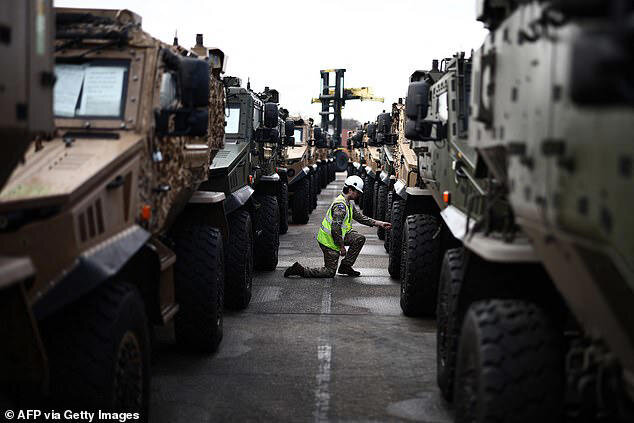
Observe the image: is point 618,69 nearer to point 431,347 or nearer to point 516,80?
point 516,80

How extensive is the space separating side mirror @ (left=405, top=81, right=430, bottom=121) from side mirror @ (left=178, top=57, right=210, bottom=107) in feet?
6.80

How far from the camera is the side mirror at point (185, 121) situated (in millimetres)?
5641

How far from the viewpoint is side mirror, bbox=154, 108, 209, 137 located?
5641 millimetres

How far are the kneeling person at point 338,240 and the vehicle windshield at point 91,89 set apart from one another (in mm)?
6079

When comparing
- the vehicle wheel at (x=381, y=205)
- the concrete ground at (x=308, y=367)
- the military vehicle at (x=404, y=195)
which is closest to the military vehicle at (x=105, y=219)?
the concrete ground at (x=308, y=367)

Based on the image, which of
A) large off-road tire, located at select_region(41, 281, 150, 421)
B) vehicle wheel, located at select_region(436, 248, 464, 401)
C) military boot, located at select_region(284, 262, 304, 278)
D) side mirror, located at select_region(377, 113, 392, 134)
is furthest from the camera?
side mirror, located at select_region(377, 113, 392, 134)

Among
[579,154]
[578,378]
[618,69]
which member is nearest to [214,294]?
[578,378]

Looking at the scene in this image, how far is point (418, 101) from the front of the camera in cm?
720

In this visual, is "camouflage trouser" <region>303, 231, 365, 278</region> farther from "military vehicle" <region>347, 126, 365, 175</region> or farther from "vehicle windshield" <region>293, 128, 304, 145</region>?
"military vehicle" <region>347, 126, 365, 175</region>

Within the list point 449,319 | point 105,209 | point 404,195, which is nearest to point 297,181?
point 404,195

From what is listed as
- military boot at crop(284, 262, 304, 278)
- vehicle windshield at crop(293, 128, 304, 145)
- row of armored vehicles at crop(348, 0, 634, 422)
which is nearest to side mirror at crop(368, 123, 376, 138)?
vehicle windshield at crop(293, 128, 304, 145)

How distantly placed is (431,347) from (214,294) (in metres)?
1.97

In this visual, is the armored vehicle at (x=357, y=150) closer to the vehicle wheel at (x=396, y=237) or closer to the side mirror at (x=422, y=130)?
the vehicle wheel at (x=396, y=237)

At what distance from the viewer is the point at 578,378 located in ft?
12.7
